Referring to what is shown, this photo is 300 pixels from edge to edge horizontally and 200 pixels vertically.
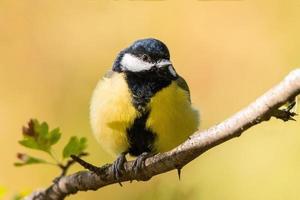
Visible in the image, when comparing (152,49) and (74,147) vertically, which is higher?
(152,49)

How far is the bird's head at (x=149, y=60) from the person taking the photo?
150 cm

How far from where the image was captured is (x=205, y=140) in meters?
0.84

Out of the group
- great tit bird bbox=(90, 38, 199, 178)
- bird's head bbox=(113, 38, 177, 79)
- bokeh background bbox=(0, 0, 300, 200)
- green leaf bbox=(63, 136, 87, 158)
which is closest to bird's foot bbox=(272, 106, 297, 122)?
green leaf bbox=(63, 136, 87, 158)

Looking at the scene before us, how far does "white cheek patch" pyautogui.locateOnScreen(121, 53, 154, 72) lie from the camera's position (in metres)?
1.51

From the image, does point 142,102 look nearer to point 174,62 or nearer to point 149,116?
point 149,116

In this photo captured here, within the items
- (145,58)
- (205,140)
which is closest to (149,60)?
(145,58)

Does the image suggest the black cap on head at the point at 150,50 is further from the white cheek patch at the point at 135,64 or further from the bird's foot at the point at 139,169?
the bird's foot at the point at 139,169

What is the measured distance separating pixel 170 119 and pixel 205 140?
547 mm

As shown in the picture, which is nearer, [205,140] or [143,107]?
[205,140]

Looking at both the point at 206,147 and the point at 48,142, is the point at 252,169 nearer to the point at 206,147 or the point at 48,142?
the point at 48,142

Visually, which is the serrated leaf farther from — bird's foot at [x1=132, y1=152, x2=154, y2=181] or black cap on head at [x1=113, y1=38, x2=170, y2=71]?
black cap on head at [x1=113, y1=38, x2=170, y2=71]

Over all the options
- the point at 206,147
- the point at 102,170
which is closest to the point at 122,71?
the point at 102,170

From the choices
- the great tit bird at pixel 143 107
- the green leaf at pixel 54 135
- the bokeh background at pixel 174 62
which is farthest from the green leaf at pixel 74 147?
the bokeh background at pixel 174 62

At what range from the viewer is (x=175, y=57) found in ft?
7.56
